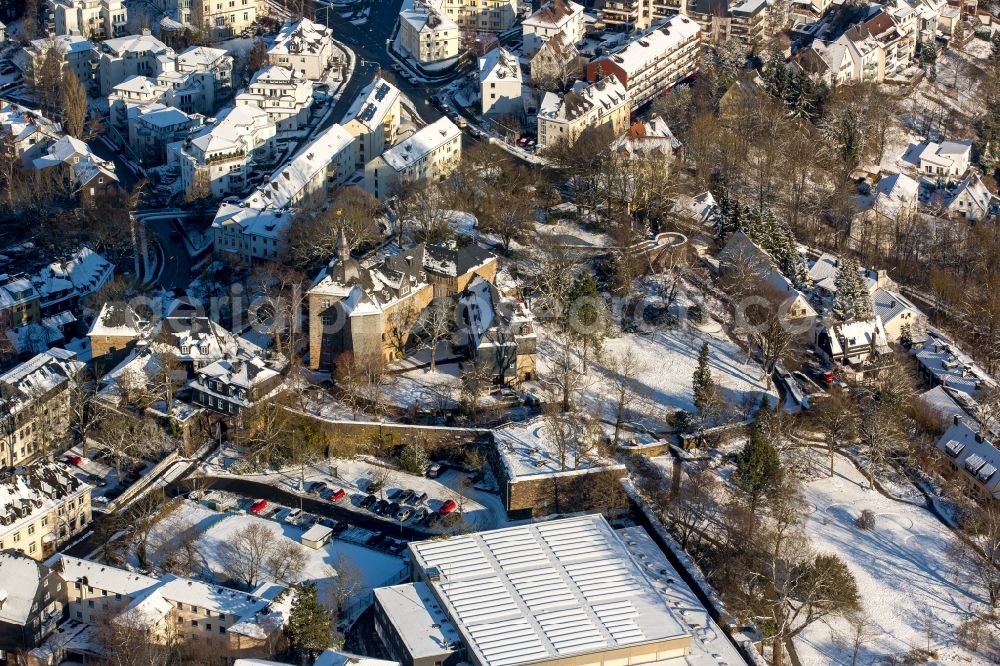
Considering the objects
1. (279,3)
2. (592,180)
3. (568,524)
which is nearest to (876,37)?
(592,180)

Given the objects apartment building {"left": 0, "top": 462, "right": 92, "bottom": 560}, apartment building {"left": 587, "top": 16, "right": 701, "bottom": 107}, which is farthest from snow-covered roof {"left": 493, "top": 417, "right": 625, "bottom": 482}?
apartment building {"left": 587, "top": 16, "right": 701, "bottom": 107}

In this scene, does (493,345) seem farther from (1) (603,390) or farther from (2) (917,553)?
(2) (917,553)

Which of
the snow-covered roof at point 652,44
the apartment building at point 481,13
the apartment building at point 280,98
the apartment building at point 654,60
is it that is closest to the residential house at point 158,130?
the apartment building at point 280,98

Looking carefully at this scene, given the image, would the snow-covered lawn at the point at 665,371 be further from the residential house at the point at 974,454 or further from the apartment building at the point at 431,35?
the apartment building at the point at 431,35

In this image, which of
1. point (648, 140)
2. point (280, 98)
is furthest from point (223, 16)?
point (648, 140)

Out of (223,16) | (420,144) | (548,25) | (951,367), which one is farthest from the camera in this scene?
(223,16)

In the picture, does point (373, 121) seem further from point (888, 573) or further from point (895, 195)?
point (888, 573)

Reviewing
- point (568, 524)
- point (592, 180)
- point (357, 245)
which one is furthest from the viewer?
point (592, 180)
